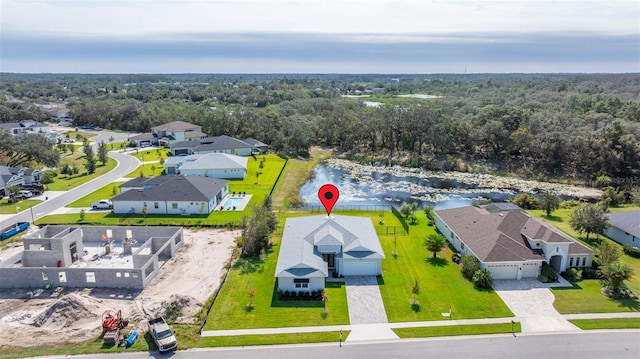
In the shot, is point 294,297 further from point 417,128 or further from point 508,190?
point 417,128

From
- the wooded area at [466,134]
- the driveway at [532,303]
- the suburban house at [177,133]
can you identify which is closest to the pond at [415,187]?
the wooded area at [466,134]

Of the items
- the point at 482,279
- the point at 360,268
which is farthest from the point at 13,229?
the point at 482,279

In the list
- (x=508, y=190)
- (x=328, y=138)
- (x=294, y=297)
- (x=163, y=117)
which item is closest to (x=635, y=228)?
(x=508, y=190)

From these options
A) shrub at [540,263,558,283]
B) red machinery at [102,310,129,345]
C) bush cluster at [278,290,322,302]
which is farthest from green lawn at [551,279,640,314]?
red machinery at [102,310,129,345]

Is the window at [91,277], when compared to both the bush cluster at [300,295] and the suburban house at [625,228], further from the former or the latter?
the suburban house at [625,228]

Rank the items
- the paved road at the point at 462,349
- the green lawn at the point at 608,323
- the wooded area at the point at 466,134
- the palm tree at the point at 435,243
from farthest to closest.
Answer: the wooded area at the point at 466,134 → the palm tree at the point at 435,243 → the green lawn at the point at 608,323 → the paved road at the point at 462,349

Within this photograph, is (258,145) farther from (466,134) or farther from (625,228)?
(625,228)

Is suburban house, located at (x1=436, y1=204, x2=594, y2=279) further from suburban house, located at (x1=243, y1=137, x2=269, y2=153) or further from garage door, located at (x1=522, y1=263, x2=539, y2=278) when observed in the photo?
suburban house, located at (x1=243, y1=137, x2=269, y2=153)
